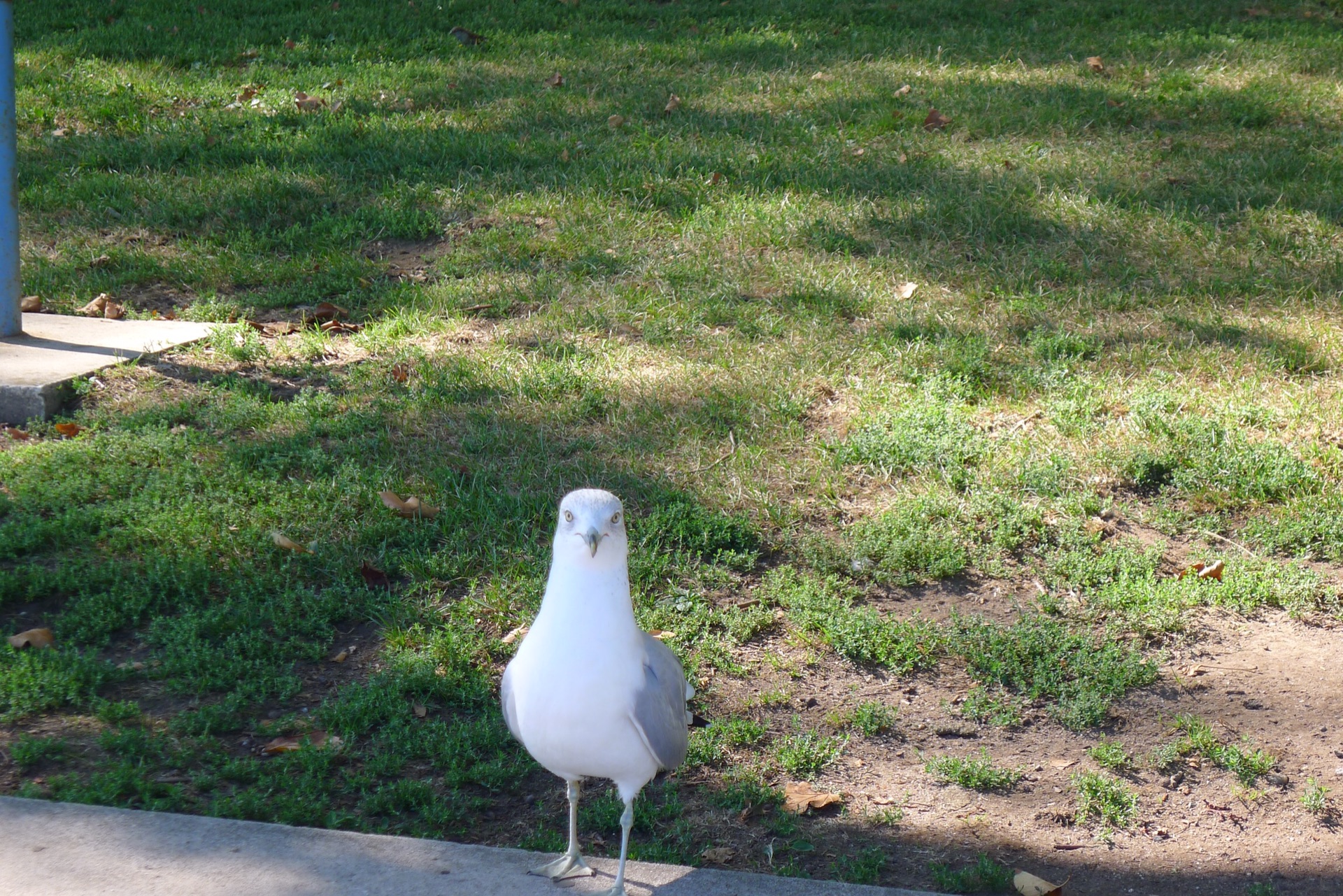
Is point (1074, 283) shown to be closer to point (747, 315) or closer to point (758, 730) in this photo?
point (747, 315)

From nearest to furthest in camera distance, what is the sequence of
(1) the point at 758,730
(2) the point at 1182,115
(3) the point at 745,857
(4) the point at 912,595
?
(3) the point at 745,857 → (1) the point at 758,730 → (4) the point at 912,595 → (2) the point at 1182,115

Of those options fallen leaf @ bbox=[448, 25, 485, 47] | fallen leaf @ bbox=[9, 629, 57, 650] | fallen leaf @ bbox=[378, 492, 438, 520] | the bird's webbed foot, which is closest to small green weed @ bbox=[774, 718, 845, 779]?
the bird's webbed foot

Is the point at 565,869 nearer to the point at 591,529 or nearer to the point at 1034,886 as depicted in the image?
the point at 591,529

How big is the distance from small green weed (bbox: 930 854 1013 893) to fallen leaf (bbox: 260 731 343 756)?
160 centimetres

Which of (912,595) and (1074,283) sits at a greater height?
(1074,283)

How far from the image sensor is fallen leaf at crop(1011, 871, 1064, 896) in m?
2.71

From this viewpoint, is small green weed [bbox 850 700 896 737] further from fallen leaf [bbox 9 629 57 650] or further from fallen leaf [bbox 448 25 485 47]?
fallen leaf [bbox 448 25 485 47]

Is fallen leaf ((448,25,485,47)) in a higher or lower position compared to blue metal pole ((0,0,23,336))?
higher

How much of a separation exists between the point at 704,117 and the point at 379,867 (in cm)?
628

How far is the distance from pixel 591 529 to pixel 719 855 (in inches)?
42.0

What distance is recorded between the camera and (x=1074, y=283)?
5840 mm

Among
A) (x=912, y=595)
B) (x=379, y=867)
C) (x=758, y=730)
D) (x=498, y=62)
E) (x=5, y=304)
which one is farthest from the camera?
(x=498, y=62)

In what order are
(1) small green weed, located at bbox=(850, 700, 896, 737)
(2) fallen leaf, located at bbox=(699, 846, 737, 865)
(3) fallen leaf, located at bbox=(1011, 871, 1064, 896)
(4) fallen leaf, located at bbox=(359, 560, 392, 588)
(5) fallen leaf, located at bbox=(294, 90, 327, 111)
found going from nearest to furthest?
(3) fallen leaf, located at bbox=(1011, 871, 1064, 896) → (2) fallen leaf, located at bbox=(699, 846, 737, 865) → (1) small green weed, located at bbox=(850, 700, 896, 737) → (4) fallen leaf, located at bbox=(359, 560, 392, 588) → (5) fallen leaf, located at bbox=(294, 90, 327, 111)

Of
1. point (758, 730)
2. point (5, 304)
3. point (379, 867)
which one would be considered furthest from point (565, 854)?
Answer: point (5, 304)
